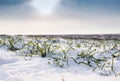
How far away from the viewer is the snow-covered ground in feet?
12.3

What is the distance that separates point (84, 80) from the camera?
3.76 m

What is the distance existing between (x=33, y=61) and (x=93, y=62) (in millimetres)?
1009

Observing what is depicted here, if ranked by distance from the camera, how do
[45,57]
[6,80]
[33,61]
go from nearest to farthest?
[6,80] → [33,61] → [45,57]

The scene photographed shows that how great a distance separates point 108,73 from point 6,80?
4.75ft

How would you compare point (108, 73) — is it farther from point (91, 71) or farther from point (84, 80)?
point (84, 80)

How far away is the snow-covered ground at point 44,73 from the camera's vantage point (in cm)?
375

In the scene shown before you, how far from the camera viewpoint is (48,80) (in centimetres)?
370

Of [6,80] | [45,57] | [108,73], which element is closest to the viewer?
[6,80]

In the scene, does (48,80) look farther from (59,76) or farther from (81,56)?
(81,56)

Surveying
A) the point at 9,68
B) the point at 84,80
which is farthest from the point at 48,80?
the point at 9,68

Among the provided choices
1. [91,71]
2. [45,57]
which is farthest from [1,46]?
[91,71]

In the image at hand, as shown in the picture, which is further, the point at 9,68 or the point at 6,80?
the point at 9,68

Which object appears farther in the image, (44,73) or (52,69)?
(52,69)

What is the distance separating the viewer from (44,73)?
3.95 meters
